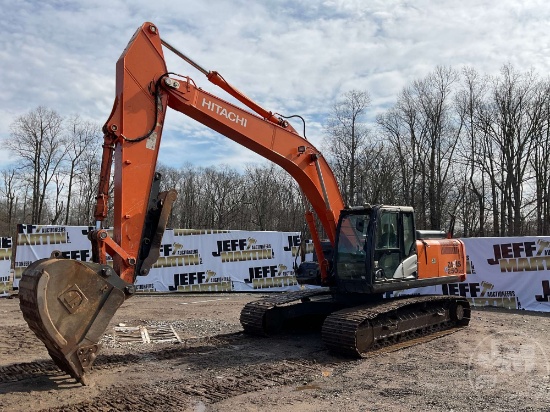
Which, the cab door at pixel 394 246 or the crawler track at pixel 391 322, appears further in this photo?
the cab door at pixel 394 246

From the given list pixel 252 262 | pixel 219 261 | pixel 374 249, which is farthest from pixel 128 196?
pixel 252 262

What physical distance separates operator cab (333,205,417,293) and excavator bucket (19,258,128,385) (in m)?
3.99

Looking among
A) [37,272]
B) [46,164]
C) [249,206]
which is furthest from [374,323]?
[249,206]

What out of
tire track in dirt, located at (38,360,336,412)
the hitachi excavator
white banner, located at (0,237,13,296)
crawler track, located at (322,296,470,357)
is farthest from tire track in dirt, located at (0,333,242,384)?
white banner, located at (0,237,13,296)

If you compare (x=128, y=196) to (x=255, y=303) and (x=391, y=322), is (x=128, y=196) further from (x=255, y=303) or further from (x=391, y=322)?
(x=391, y=322)

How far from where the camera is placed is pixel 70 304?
200 inches

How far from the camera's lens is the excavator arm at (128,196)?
5.05 metres

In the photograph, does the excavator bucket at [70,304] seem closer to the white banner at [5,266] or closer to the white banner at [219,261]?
the white banner at [5,266]

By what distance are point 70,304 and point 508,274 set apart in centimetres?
1234

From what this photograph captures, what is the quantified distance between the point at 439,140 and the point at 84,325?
124 ft

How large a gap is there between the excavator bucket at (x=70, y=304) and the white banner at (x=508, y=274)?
1138 cm

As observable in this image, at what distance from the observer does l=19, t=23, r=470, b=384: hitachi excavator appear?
5.18m

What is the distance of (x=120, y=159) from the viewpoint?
5.87 meters

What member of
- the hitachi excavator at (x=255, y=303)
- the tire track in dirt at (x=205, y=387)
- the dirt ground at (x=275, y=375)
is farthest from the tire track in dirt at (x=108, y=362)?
the tire track in dirt at (x=205, y=387)
